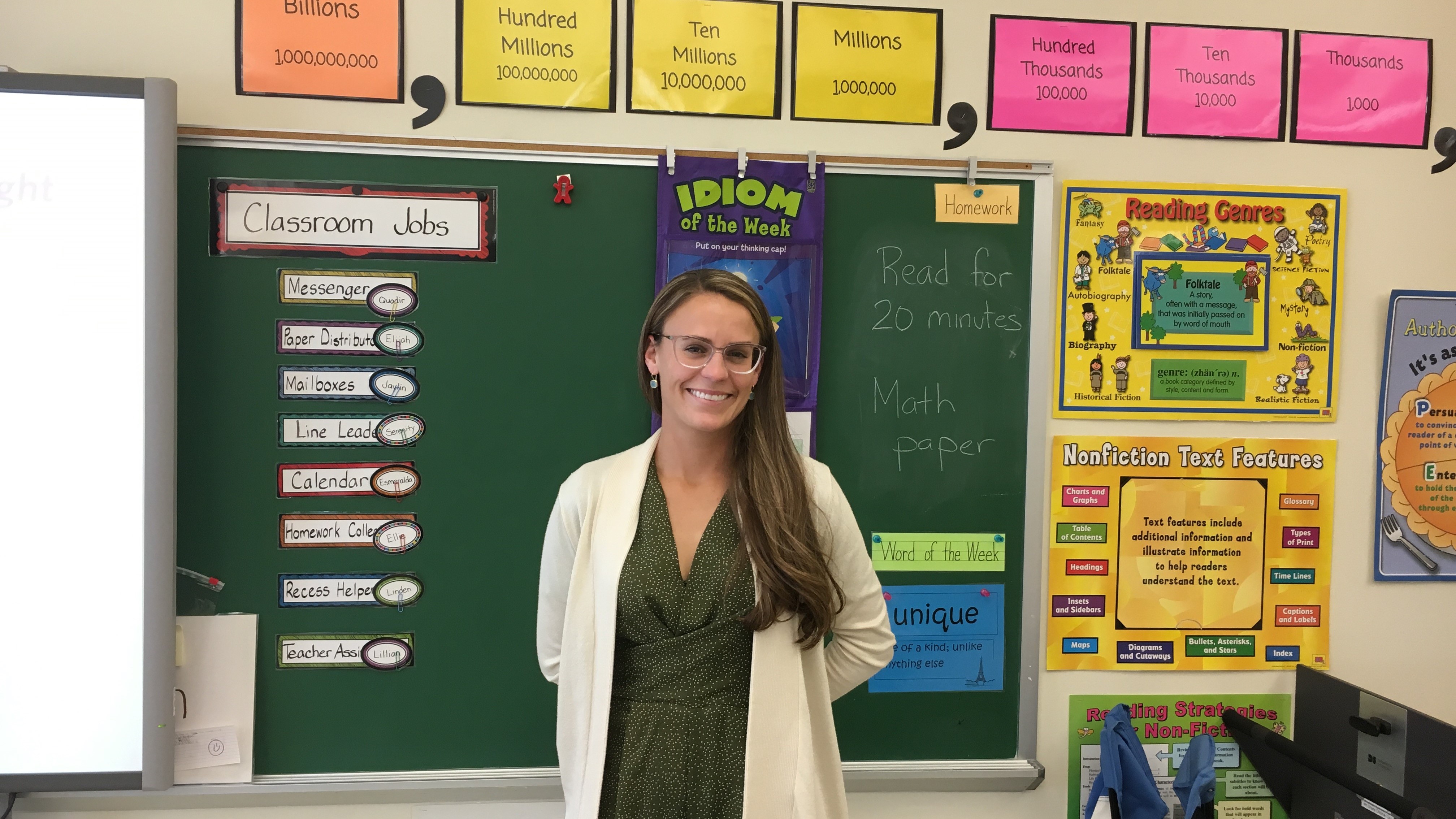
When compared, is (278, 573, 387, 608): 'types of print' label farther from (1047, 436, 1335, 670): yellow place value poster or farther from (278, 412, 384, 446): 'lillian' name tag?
(1047, 436, 1335, 670): yellow place value poster

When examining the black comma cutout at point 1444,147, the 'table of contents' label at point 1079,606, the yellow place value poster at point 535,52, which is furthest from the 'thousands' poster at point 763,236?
the black comma cutout at point 1444,147

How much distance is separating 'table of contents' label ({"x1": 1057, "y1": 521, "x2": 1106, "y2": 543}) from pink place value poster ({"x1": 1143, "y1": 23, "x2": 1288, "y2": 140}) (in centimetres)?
93

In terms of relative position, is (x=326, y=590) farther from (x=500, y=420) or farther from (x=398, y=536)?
(x=500, y=420)

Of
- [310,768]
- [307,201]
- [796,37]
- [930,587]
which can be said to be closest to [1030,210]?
[796,37]

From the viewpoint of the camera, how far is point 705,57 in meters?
1.85

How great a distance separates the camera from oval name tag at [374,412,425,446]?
70.9 inches

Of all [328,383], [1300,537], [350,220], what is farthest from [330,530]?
[1300,537]

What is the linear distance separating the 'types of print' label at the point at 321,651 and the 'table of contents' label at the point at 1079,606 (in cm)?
158

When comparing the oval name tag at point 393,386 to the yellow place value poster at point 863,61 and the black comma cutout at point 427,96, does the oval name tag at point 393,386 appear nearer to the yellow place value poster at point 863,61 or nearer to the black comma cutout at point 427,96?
the black comma cutout at point 427,96

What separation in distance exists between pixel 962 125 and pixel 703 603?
1277 mm

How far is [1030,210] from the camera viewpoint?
1.92m

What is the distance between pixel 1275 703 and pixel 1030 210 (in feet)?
4.45

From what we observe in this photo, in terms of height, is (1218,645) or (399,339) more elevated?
(399,339)

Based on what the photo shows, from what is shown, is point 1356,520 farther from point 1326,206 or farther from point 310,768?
point 310,768
